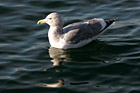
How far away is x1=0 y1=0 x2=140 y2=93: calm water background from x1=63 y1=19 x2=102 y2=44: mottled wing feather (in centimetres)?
33

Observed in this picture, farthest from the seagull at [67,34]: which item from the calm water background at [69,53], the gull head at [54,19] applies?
the calm water background at [69,53]

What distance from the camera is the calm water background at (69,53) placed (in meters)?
8.15

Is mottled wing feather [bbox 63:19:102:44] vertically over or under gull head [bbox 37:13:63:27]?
under

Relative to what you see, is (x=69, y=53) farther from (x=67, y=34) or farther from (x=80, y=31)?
(x=80, y=31)

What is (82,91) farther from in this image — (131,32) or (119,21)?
(119,21)

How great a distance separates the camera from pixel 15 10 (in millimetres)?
12742

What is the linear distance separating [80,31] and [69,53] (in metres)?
0.79

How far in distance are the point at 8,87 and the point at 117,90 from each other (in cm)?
261

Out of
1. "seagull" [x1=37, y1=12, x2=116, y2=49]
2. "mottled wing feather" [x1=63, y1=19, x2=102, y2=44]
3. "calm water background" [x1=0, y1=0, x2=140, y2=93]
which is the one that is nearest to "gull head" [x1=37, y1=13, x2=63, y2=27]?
"seagull" [x1=37, y1=12, x2=116, y2=49]

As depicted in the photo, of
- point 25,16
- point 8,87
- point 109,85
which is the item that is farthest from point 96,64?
point 25,16

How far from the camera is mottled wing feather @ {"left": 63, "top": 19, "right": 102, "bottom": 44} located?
32.9 ft

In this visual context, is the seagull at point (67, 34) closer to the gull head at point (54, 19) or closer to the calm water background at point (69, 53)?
the gull head at point (54, 19)

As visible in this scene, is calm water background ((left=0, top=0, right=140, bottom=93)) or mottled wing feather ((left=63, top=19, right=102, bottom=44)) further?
mottled wing feather ((left=63, top=19, right=102, bottom=44))

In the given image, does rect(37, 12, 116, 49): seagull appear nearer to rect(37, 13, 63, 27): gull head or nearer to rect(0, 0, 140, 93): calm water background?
rect(37, 13, 63, 27): gull head
